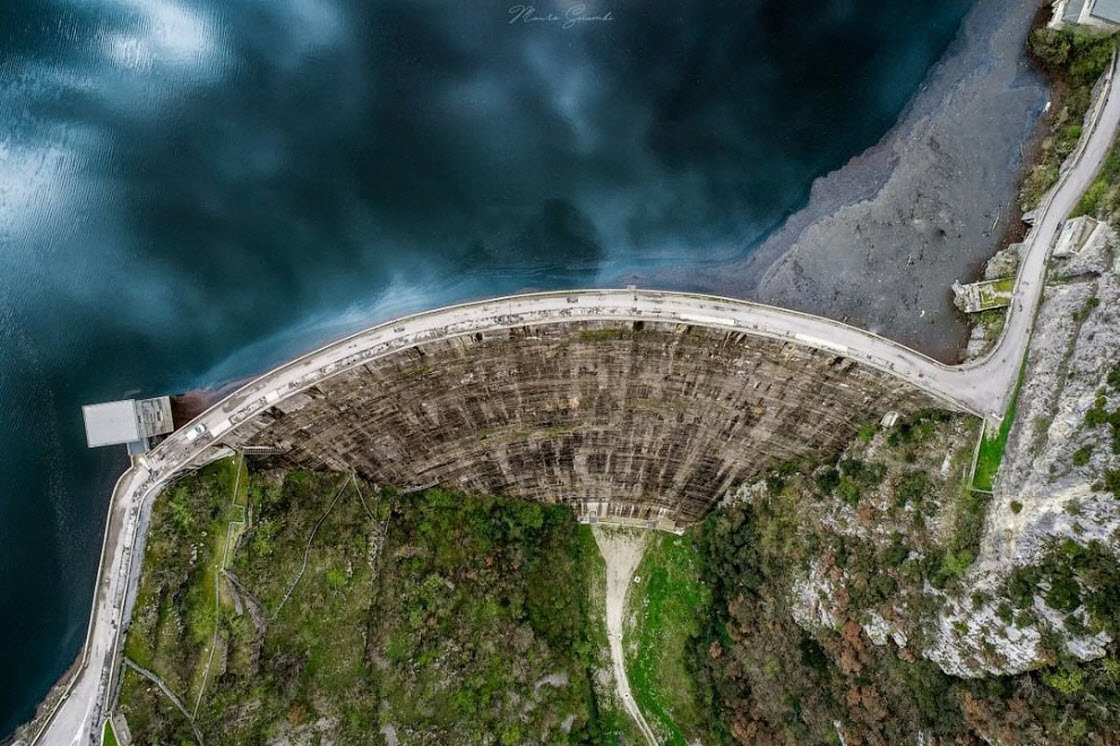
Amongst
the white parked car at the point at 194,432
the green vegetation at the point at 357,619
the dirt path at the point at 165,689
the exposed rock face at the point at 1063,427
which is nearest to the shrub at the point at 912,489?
the exposed rock face at the point at 1063,427

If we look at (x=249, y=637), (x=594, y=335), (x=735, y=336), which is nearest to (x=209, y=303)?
(x=249, y=637)

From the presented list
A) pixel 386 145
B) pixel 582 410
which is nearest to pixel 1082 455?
pixel 582 410

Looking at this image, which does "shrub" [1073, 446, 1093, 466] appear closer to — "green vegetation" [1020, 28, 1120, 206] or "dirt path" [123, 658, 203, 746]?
"green vegetation" [1020, 28, 1120, 206]

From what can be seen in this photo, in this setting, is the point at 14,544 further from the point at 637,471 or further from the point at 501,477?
the point at 637,471

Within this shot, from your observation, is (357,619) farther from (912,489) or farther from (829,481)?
(912,489)

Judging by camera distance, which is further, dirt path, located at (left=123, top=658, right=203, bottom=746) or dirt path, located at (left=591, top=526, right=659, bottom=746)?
dirt path, located at (left=591, top=526, right=659, bottom=746)

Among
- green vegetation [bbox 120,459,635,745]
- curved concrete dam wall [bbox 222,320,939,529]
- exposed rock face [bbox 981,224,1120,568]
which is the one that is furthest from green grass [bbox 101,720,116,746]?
exposed rock face [bbox 981,224,1120,568]

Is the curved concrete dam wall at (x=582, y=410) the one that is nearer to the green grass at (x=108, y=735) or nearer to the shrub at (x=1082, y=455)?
the shrub at (x=1082, y=455)
